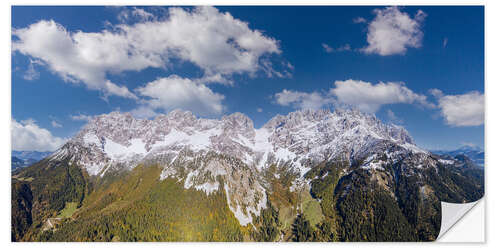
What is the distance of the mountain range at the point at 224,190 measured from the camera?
3303 cm

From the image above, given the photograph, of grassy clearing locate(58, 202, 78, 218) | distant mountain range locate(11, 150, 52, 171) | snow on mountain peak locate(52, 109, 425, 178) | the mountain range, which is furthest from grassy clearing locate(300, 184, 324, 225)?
grassy clearing locate(58, 202, 78, 218)

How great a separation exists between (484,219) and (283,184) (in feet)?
194

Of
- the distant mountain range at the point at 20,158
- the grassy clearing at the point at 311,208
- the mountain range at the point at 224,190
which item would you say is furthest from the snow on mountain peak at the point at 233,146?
the distant mountain range at the point at 20,158

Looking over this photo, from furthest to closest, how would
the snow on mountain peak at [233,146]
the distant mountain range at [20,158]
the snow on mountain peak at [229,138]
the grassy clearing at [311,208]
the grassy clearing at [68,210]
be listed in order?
the snow on mountain peak at [229,138] < the snow on mountain peak at [233,146] < the grassy clearing at [68,210] < the grassy clearing at [311,208] < the distant mountain range at [20,158]

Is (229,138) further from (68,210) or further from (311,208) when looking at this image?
(68,210)

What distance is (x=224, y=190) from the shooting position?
4847 centimetres

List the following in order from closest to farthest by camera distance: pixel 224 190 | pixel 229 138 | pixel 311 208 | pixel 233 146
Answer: pixel 224 190 < pixel 311 208 < pixel 233 146 < pixel 229 138

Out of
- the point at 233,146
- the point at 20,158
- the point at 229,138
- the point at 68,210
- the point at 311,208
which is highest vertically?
the point at 229,138

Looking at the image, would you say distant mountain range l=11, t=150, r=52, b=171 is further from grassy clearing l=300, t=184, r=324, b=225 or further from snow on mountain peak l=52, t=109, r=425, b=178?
grassy clearing l=300, t=184, r=324, b=225

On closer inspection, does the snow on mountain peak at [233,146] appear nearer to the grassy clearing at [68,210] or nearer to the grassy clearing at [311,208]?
the grassy clearing at [311,208]

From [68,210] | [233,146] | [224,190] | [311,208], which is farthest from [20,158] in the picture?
[233,146]

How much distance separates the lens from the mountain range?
1300 inches
